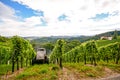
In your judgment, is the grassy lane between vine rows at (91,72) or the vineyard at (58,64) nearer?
the grassy lane between vine rows at (91,72)

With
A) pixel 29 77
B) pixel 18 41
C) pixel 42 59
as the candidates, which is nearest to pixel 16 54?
pixel 18 41

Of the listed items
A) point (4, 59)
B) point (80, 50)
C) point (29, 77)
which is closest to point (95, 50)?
point (80, 50)

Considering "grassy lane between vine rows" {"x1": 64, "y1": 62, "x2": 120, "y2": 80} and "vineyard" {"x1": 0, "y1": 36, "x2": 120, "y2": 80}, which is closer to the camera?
"grassy lane between vine rows" {"x1": 64, "y1": 62, "x2": 120, "y2": 80}

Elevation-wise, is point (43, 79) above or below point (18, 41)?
below

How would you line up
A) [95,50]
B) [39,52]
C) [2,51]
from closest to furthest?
[95,50] < [39,52] < [2,51]

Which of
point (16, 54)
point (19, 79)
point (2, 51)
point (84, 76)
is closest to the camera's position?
point (19, 79)

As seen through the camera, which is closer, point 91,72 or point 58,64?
point 91,72

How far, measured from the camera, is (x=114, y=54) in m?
83.3

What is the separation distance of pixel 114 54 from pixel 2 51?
154 feet

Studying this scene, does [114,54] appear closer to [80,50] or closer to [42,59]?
[80,50]

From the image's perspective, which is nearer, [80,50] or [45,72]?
[45,72]

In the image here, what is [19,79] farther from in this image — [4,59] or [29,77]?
[4,59]

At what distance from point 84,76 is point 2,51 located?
1978 inches

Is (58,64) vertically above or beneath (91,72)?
beneath
